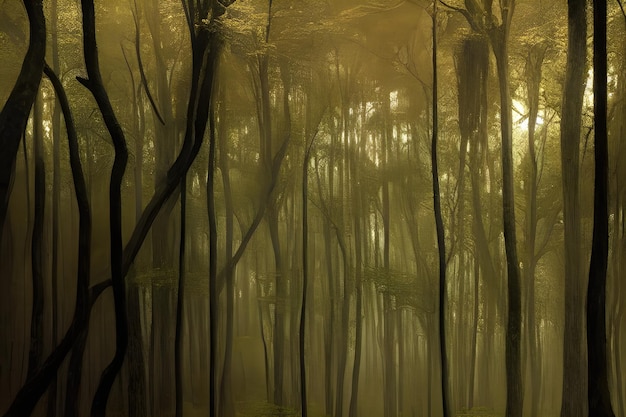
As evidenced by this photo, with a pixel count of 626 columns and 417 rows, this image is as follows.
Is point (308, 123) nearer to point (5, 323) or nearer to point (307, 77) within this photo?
point (307, 77)

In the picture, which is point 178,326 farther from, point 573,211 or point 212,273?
point 573,211

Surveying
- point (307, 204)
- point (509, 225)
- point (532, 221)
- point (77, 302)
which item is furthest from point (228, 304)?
point (532, 221)

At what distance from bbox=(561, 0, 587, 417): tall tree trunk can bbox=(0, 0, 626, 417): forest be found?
14 millimetres

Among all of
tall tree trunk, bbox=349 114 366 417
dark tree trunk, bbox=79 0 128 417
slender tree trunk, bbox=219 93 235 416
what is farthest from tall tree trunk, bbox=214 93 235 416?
tall tree trunk, bbox=349 114 366 417

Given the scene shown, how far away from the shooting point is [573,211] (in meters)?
3.26

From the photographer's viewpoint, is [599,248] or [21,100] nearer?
[599,248]

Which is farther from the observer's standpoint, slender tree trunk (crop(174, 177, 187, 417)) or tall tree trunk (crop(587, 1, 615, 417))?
slender tree trunk (crop(174, 177, 187, 417))

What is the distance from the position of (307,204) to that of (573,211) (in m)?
1.66

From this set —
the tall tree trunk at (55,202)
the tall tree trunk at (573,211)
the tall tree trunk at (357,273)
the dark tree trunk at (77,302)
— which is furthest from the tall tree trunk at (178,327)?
the tall tree trunk at (573,211)

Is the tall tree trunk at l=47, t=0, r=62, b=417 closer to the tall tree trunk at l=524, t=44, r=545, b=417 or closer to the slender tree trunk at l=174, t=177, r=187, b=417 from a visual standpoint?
the slender tree trunk at l=174, t=177, r=187, b=417

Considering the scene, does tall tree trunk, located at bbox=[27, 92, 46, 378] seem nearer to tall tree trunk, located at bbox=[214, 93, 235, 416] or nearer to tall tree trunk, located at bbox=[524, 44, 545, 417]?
tall tree trunk, located at bbox=[214, 93, 235, 416]

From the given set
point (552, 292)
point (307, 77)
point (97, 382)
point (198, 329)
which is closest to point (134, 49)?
point (307, 77)

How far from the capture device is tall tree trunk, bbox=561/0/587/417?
127 inches

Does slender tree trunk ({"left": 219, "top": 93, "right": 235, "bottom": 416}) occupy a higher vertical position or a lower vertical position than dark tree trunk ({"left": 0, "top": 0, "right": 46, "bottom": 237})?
lower
